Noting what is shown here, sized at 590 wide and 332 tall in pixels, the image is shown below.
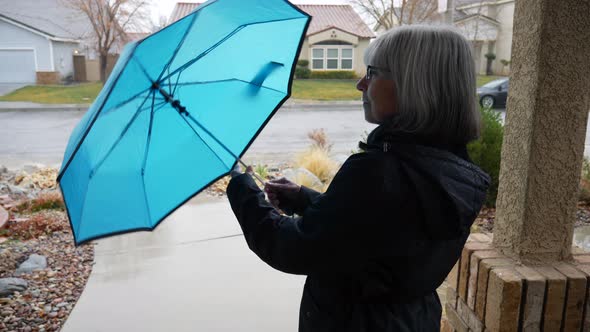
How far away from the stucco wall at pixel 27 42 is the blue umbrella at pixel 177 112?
31383mm

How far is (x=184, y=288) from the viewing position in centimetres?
389

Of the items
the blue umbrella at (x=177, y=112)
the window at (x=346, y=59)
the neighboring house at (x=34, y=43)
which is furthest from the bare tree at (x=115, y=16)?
the blue umbrella at (x=177, y=112)

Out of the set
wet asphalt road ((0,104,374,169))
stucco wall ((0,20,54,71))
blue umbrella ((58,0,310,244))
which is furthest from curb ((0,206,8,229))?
stucco wall ((0,20,54,71))

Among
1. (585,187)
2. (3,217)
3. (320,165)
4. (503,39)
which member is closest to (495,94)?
(585,187)

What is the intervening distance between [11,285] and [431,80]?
3877 millimetres

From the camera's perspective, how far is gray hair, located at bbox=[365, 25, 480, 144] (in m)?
1.21

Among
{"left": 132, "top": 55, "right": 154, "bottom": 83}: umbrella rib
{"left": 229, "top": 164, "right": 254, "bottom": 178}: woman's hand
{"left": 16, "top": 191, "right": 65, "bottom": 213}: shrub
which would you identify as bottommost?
{"left": 16, "top": 191, "right": 65, "bottom": 213}: shrub

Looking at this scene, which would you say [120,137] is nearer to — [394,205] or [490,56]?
[394,205]

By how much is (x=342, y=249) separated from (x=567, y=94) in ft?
5.15

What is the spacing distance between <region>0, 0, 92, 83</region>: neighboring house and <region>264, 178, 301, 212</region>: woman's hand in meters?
31.6

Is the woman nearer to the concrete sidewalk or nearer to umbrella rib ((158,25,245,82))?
umbrella rib ((158,25,245,82))

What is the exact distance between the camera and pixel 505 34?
33812 mm

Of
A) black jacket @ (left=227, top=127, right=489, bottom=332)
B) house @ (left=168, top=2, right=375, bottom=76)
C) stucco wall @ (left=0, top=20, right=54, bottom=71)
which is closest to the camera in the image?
black jacket @ (left=227, top=127, right=489, bottom=332)

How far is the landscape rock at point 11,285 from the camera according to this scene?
384 cm
